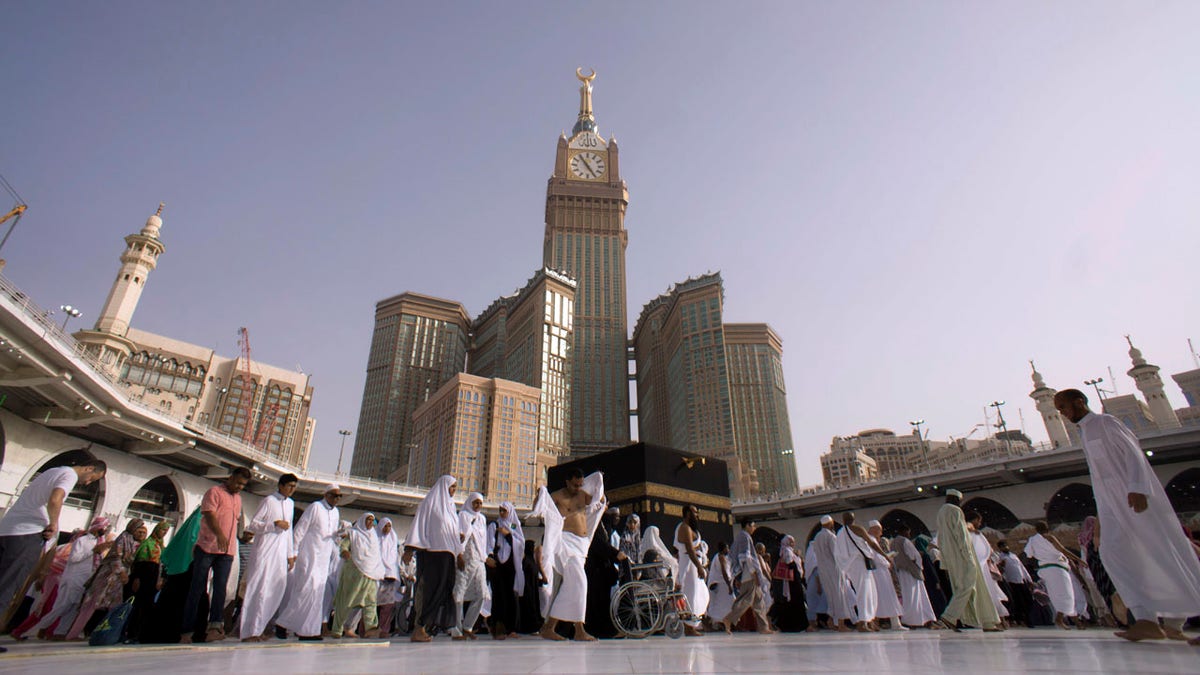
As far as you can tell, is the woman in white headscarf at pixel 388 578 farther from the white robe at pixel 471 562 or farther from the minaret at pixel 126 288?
the minaret at pixel 126 288

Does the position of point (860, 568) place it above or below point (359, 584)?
above

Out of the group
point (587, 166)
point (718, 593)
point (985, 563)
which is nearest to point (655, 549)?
point (718, 593)

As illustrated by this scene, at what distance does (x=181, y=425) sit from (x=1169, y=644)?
2601cm

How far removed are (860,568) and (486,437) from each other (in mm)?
70547

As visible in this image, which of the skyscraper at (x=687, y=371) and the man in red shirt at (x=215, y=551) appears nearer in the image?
the man in red shirt at (x=215, y=551)

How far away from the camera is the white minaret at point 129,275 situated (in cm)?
4856

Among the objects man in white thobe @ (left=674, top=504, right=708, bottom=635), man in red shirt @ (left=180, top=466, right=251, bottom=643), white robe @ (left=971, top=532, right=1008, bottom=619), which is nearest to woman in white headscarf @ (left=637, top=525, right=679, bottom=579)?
man in white thobe @ (left=674, top=504, right=708, bottom=635)

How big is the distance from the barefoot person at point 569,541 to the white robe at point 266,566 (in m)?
2.33

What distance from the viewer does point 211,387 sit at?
76.5 m

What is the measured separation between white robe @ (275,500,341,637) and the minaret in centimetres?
5588

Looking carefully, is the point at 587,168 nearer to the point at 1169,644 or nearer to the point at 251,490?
the point at 251,490

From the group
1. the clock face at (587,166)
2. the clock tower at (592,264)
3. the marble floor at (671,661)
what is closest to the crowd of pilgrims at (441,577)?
the marble floor at (671,661)

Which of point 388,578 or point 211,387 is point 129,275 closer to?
point 211,387

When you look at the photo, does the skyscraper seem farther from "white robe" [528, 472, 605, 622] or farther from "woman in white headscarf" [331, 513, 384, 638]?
"white robe" [528, 472, 605, 622]
